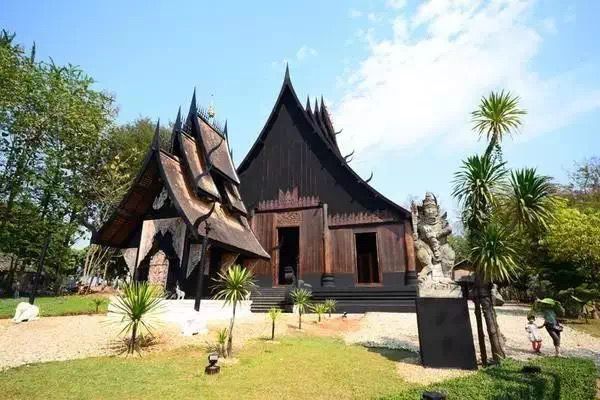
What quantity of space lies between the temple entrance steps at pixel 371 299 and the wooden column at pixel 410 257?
1.73 feet

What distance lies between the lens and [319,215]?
17.9 meters

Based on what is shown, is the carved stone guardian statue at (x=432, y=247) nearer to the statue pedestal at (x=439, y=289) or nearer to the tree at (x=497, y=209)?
the statue pedestal at (x=439, y=289)

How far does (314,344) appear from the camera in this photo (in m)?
8.81

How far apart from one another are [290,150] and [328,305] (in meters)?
9.19

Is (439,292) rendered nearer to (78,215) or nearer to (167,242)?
(167,242)

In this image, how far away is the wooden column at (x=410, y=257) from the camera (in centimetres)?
1573

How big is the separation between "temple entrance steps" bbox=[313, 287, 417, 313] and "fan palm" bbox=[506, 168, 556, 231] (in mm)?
8511

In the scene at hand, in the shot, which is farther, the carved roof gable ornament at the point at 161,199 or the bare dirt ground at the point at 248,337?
the carved roof gable ornament at the point at 161,199

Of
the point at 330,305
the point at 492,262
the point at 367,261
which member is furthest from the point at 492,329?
the point at 367,261

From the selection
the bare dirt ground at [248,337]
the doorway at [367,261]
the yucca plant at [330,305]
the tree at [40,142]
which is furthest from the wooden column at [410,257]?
the tree at [40,142]

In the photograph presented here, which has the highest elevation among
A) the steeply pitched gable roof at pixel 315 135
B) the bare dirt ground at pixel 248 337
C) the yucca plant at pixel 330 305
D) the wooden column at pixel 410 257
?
the steeply pitched gable roof at pixel 315 135

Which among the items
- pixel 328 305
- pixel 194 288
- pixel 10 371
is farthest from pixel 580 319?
pixel 10 371

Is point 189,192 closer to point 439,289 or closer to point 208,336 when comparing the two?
point 208,336

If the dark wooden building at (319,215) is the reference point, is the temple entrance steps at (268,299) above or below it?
below
